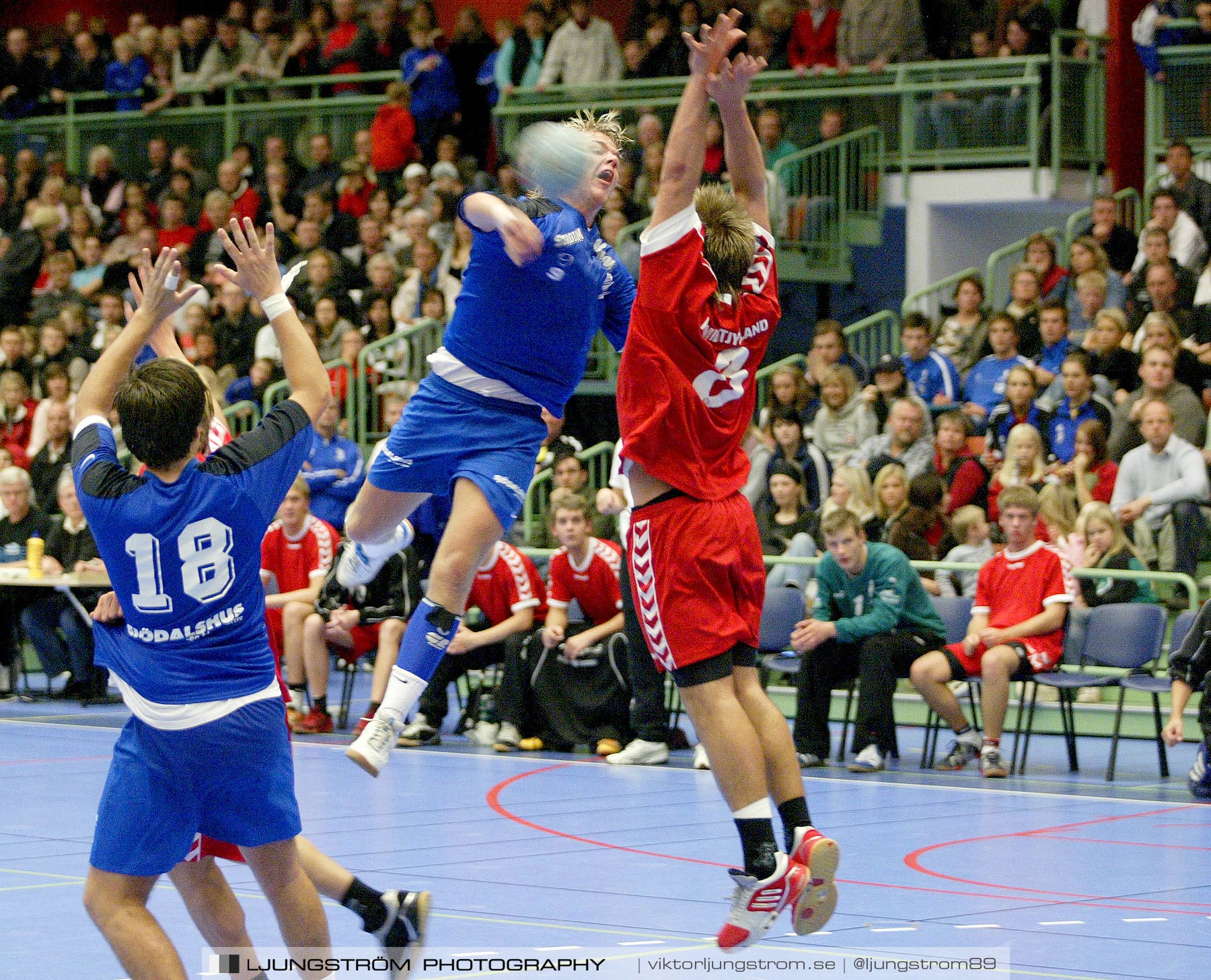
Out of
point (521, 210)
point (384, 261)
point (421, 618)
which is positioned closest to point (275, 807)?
point (421, 618)

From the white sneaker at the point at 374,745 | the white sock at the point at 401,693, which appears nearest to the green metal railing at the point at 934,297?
the white sock at the point at 401,693

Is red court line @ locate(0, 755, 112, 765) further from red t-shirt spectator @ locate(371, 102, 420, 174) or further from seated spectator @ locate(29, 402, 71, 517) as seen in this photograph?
red t-shirt spectator @ locate(371, 102, 420, 174)

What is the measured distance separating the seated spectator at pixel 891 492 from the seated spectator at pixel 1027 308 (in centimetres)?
235

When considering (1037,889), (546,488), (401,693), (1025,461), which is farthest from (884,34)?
(401,693)

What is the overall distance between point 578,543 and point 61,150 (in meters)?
14.0

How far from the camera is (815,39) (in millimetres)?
17797

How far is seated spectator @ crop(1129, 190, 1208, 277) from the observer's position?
14367 mm

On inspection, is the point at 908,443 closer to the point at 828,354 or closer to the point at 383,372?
the point at 828,354

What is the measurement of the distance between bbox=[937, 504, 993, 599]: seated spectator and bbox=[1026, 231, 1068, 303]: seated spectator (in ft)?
11.2

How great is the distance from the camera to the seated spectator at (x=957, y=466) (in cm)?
1271

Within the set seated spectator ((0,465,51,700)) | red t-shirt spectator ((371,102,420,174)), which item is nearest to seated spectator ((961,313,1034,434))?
seated spectator ((0,465,51,700))

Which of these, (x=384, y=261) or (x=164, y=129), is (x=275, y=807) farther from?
(x=164, y=129)

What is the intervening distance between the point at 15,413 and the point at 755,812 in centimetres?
1348

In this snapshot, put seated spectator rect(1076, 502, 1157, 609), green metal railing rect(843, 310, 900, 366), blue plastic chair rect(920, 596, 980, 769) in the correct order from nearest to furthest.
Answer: seated spectator rect(1076, 502, 1157, 609) < blue plastic chair rect(920, 596, 980, 769) < green metal railing rect(843, 310, 900, 366)
